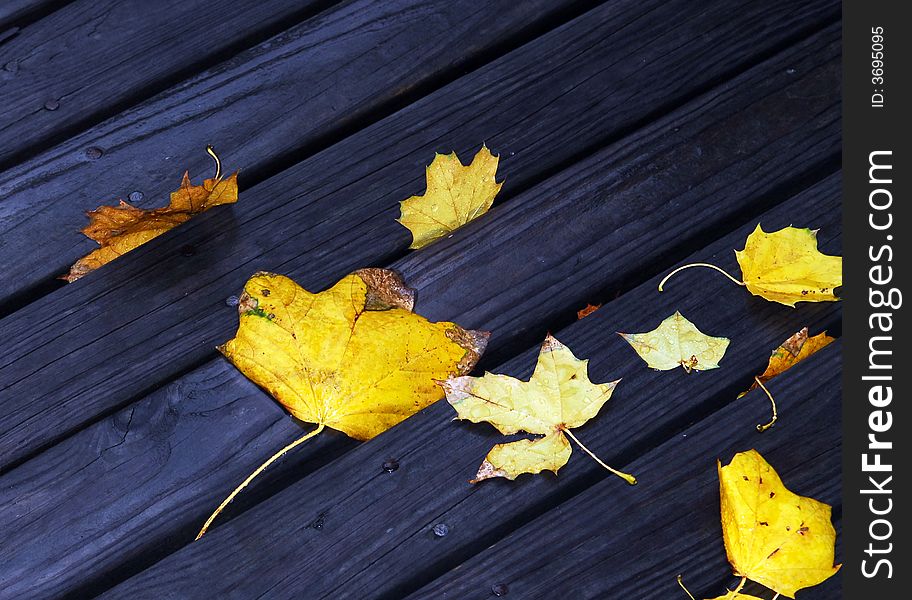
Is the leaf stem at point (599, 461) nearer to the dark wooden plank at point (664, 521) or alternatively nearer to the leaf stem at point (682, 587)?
the dark wooden plank at point (664, 521)

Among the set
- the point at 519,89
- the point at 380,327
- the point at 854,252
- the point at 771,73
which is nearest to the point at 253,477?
the point at 380,327

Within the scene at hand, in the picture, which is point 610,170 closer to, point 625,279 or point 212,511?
point 625,279

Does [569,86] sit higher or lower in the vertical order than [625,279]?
higher

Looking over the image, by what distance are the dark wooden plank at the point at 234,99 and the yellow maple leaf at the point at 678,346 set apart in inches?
22.7

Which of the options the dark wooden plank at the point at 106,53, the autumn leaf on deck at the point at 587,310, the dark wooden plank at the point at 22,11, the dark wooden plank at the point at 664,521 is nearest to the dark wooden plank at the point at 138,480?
the dark wooden plank at the point at 664,521

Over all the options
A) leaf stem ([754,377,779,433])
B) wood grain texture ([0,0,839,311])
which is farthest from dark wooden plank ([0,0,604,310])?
leaf stem ([754,377,779,433])

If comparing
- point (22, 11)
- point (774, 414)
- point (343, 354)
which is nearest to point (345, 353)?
point (343, 354)

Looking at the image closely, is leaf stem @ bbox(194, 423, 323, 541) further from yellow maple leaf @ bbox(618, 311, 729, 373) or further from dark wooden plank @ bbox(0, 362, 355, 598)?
yellow maple leaf @ bbox(618, 311, 729, 373)

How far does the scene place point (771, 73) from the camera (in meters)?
1.57

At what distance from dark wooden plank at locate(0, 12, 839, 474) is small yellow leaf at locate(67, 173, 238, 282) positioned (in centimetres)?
3

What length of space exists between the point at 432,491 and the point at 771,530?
0.46 meters

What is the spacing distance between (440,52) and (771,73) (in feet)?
1.85

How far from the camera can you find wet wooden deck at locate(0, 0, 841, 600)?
129cm

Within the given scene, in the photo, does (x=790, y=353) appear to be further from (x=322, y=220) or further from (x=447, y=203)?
(x=322, y=220)
